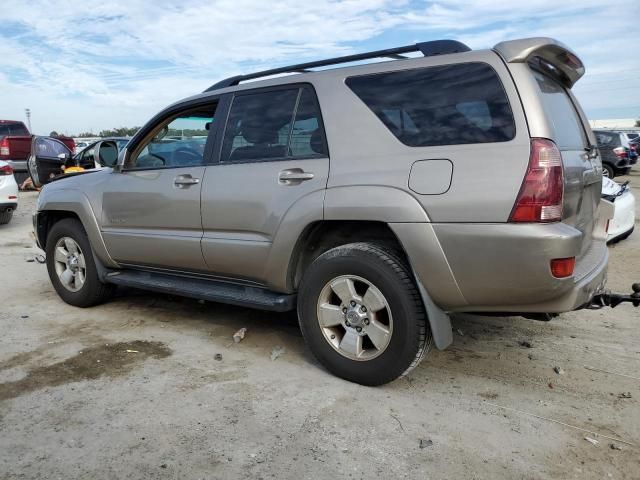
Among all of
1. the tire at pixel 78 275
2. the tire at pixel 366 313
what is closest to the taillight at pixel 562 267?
the tire at pixel 366 313

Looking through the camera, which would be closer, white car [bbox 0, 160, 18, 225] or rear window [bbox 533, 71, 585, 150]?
rear window [bbox 533, 71, 585, 150]

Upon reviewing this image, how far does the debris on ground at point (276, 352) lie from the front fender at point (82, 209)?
1.73 metres

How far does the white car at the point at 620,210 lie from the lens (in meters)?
7.16

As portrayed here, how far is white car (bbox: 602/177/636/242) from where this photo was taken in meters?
7.16

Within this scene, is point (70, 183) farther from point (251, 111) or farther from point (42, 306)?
point (251, 111)

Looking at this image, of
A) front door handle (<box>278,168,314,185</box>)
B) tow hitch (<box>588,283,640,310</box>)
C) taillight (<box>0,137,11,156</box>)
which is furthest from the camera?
taillight (<box>0,137,11,156</box>)

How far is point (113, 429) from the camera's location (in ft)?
9.55

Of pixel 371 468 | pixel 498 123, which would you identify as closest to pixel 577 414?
pixel 371 468

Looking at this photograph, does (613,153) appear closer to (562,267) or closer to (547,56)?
(547,56)

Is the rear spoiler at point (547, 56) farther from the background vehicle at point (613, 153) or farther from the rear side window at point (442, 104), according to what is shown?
the background vehicle at point (613, 153)

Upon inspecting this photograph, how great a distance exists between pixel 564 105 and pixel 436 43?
946 millimetres

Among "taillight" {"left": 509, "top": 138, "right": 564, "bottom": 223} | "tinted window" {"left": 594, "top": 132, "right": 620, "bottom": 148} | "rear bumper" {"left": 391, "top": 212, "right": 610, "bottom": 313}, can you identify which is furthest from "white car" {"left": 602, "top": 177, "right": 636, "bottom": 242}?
"tinted window" {"left": 594, "top": 132, "right": 620, "bottom": 148}

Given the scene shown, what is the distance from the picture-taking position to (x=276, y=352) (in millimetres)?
3969

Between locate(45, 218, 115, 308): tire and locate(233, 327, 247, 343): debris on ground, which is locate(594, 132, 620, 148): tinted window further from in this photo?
locate(45, 218, 115, 308): tire
